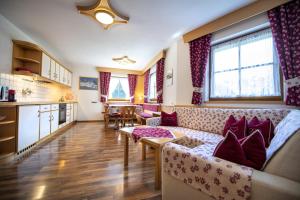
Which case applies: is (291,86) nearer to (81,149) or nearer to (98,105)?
(81,149)

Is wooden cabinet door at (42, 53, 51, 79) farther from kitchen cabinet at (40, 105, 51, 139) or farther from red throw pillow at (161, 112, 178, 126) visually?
red throw pillow at (161, 112, 178, 126)

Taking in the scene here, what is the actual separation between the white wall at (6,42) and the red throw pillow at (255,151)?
3784mm

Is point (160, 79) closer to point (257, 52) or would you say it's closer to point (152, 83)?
point (152, 83)

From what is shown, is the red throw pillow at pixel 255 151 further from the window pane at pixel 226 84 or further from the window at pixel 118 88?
the window at pixel 118 88

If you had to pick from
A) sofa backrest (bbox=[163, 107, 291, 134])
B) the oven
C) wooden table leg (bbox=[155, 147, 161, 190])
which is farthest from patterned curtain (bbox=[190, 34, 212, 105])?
the oven

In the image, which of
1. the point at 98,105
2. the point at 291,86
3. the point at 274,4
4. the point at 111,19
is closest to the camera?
the point at 291,86

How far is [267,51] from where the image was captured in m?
2.18

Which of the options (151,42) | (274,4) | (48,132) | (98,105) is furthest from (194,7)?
(98,105)

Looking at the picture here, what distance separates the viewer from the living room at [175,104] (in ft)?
2.95

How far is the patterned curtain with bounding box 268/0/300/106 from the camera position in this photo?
5.84 feet

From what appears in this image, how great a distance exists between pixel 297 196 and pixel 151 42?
3.79m

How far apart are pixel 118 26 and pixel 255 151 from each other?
3125mm

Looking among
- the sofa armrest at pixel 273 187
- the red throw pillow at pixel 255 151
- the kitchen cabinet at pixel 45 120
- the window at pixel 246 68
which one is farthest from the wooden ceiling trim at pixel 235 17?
the kitchen cabinet at pixel 45 120

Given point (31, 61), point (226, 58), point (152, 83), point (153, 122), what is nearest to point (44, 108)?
point (31, 61)
